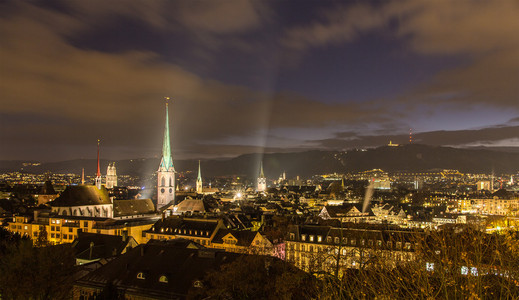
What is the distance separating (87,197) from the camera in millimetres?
A: 72000

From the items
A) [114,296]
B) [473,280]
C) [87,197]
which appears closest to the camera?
[473,280]

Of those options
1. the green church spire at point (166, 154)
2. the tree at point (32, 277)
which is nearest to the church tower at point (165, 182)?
the green church spire at point (166, 154)

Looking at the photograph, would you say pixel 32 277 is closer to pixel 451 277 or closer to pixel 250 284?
pixel 250 284

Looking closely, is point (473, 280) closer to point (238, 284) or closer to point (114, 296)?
point (238, 284)

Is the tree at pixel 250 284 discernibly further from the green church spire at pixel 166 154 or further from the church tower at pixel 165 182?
the green church spire at pixel 166 154

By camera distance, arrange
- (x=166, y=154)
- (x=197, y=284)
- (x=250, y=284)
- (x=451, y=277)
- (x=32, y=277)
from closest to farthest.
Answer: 1. (x=451, y=277)
2. (x=250, y=284)
3. (x=197, y=284)
4. (x=32, y=277)
5. (x=166, y=154)

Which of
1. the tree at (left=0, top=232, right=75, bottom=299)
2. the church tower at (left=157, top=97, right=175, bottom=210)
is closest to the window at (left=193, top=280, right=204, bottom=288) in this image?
the tree at (left=0, top=232, right=75, bottom=299)

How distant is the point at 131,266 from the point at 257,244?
1906cm

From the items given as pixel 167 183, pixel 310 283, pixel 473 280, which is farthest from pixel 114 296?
pixel 167 183

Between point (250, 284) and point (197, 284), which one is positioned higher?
point (250, 284)

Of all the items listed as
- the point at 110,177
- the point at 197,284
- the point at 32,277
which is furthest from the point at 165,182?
the point at 110,177

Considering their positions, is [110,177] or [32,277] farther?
[110,177]

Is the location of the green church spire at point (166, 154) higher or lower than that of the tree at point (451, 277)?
higher

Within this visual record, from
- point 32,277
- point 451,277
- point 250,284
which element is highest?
point 451,277
